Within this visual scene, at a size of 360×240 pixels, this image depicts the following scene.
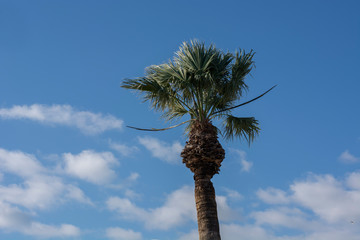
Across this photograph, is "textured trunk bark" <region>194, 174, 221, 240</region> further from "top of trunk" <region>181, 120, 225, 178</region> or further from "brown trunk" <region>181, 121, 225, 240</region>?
"top of trunk" <region>181, 120, 225, 178</region>

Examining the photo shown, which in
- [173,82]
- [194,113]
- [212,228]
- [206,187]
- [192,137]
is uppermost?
[173,82]

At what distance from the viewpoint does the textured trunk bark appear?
15.2 m

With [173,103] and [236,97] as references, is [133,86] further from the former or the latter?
[236,97]

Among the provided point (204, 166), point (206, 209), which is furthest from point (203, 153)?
point (206, 209)

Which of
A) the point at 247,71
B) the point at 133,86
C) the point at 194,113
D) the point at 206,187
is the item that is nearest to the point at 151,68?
the point at 133,86

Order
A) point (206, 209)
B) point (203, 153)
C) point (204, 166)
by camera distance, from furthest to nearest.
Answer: point (204, 166), point (203, 153), point (206, 209)

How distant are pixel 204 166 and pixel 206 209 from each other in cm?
150

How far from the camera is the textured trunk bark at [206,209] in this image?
15.2m

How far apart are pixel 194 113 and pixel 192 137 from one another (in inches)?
46.2

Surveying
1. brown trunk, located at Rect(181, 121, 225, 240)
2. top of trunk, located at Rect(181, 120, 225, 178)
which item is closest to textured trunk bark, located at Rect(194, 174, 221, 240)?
brown trunk, located at Rect(181, 121, 225, 240)

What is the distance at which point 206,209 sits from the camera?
15562 mm

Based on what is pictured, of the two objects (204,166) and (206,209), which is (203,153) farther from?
(206,209)

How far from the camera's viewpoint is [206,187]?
628 inches

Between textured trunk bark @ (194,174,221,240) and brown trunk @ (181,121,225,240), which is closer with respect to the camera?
textured trunk bark @ (194,174,221,240)
